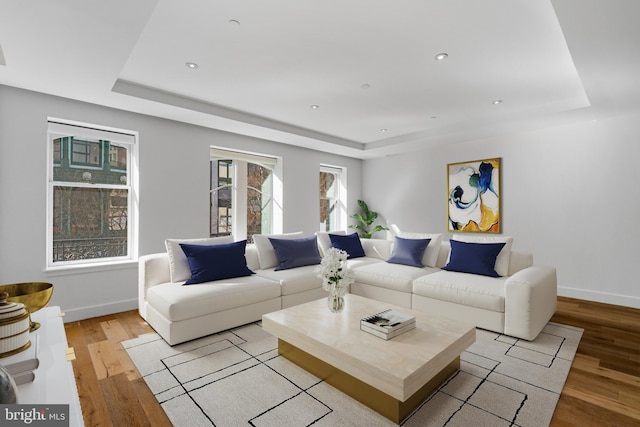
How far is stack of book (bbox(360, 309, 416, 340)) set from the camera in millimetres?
2086

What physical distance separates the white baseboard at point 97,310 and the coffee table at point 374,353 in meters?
2.30

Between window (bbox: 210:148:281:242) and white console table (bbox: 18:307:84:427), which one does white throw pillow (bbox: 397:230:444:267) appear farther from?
white console table (bbox: 18:307:84:427)

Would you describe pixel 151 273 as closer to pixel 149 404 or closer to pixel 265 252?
pixel 265 252

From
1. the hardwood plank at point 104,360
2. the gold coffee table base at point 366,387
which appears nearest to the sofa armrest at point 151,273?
the hardwood plank at point 104,360

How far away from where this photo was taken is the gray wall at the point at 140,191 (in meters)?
3.11

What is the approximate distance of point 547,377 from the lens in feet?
7.33

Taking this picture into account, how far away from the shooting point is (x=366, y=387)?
6.22 ft

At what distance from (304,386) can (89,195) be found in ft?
11.1

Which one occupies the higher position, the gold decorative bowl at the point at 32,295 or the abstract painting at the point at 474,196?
the abstract painting at the point at 474,196

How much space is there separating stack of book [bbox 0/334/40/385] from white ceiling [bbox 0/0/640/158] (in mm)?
1893

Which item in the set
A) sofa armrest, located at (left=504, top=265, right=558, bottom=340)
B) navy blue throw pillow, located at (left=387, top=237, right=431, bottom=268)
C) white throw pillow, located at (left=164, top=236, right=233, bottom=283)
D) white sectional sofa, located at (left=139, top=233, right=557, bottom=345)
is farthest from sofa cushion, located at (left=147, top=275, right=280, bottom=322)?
sofa armrest, located at (left=504, top=265, right=558, bottom=340)

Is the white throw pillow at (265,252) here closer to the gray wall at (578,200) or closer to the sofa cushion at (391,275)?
the sofa cushion at (391,275)

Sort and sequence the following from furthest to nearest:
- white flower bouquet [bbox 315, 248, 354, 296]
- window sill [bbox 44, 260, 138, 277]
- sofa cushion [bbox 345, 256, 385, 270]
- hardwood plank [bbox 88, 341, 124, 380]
A: 1. sofa cushion [bbox 345, 256, 385, 270]
2. window sill [bbox 44, 260, 138, 277]
3. white flower bouquet [bbox 315, 248, 354, 296]
4. hardwood plank [bbox 88, 341, 124, 380]

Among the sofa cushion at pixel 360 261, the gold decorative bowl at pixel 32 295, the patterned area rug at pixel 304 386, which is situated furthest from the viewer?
the sofa cushion at pixel 360 261
